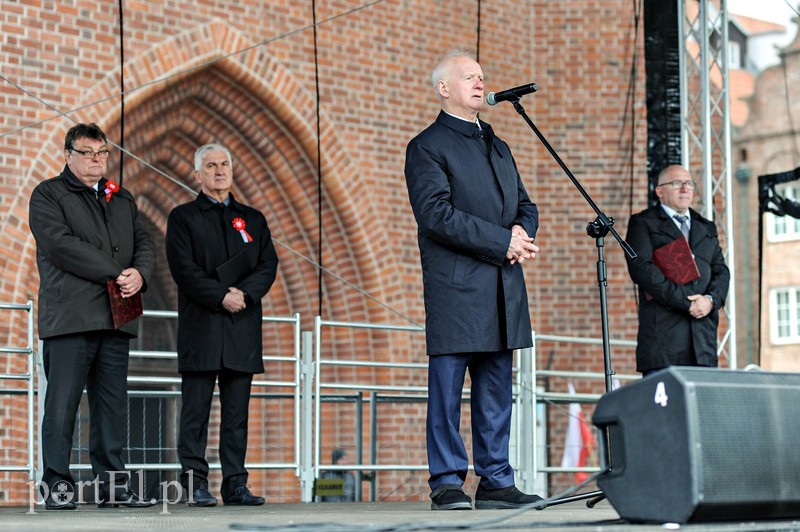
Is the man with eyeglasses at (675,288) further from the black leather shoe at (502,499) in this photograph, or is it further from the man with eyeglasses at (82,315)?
the man with eyeglasses at (82,315)

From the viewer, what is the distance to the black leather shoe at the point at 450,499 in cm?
435

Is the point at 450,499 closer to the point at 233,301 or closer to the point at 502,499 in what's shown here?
the point at 502,499

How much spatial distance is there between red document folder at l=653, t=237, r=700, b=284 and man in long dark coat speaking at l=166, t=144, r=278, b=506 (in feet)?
6.10

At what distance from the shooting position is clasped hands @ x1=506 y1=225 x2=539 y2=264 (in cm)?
440

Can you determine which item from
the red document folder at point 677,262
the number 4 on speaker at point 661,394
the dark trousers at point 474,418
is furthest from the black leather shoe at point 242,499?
the number 4 on speaker at point 661,394

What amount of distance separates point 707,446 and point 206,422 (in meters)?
3.13

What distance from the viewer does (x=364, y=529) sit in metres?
3.04

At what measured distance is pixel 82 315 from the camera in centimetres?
489

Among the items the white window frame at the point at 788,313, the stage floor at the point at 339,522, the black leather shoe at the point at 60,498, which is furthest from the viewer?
the white window frame at the point at 788,313

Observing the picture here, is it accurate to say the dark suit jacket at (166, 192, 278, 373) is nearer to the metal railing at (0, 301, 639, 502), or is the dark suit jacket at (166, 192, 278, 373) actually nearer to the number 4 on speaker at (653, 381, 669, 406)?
the metal railing at (0, 301, 639, 502)

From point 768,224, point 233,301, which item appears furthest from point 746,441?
point 768,224

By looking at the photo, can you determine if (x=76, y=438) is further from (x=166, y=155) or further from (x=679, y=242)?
(x=679, y=242)

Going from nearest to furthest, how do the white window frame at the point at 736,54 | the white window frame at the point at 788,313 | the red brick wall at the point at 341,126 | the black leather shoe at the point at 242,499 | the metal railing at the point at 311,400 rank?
the black leather shoe at the point at 242,499, the metal railing at the point at 311,400, the red brick wall at the point at 341,126, the white window frame at the point at 788,313, the white window frame at the point at 736,54

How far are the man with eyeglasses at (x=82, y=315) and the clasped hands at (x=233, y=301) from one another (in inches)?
17.6
